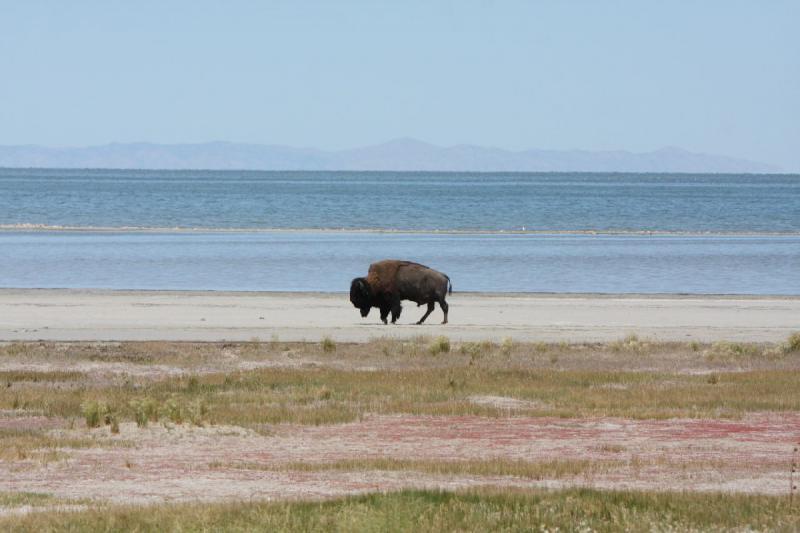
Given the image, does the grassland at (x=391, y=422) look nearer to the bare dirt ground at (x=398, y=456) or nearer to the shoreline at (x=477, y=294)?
the bare dirt ground at (x=398, y=456)

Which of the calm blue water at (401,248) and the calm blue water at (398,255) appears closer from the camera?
the calm blue water at (398,255)

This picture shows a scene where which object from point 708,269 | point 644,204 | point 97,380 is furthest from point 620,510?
point 644,204

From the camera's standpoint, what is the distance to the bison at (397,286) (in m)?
33.4

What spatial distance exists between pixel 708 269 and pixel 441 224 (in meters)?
48.0

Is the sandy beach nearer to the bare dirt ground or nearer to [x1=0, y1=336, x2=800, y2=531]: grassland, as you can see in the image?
[x1=0, y1=336, x2=800, y2=531]: grassland

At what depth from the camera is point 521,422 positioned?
1900cm

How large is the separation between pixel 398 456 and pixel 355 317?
19255mm

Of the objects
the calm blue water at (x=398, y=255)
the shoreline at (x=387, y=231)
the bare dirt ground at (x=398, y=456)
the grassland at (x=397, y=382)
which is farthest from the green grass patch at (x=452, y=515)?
the shoreline at (x=387, y=231)

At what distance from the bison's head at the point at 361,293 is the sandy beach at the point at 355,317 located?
0.59 m

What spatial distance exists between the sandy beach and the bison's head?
23.1 inches

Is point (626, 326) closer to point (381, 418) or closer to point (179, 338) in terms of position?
point (179, 338)

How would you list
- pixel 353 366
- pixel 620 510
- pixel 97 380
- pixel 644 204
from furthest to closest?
1. pixel 644 204
2. pixel 353 366
3. pixel 97 380
4. pixel 620 510

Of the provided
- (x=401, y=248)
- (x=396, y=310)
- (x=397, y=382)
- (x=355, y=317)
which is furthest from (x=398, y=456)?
(x=401, y=248)

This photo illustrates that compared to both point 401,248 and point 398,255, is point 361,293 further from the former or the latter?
point 401,248
